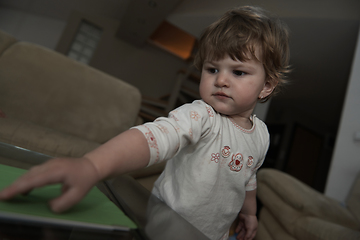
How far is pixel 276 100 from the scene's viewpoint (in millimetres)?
5500

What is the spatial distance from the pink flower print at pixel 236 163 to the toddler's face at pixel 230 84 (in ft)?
0.34

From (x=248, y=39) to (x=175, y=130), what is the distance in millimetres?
300

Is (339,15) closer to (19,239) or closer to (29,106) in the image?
(29,106)

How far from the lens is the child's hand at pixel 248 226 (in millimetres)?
665

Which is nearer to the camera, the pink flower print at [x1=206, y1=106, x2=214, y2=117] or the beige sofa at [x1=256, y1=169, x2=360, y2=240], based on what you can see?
the pink flower print at [x1=206, y1=106, x2=214, y2=117]

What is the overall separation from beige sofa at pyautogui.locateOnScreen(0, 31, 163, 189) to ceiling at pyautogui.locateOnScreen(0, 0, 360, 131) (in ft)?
3.62

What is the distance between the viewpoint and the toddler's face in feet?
1.77

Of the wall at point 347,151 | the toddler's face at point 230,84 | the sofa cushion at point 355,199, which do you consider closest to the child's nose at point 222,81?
the toddler's face at point 230,84

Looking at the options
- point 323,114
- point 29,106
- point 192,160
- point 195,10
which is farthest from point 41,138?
point 323,114

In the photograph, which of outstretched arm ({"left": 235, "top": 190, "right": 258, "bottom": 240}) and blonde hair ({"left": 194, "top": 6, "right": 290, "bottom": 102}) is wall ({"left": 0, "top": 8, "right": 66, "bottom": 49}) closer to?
blonde hair ({"left": 194, "top": 6, "right": 290, "bottom": 102})

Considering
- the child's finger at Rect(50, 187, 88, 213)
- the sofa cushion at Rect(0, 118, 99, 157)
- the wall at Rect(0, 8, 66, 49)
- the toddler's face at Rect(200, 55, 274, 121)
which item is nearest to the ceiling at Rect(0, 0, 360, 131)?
the wall at Rect(0, 8, 66, 49)

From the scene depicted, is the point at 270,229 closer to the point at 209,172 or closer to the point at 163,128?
the point at 209,172

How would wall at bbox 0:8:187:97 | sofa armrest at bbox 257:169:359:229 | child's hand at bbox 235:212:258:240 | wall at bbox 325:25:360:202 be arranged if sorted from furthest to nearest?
wall at bbox 0:8:187:97 < wall at bbox 325:25:360:202 < sofa armrest at bbox 257:169:359:229 < child's hand at bbox 235:212:258:240

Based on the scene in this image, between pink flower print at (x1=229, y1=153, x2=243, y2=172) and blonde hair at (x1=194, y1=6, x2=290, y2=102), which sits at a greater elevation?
blonde hair at (x1=194, y1=6, x2=290, y2=102)
